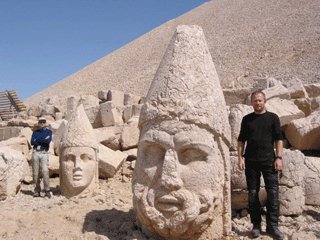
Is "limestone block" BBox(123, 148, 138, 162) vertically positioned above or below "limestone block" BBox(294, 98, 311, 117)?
below

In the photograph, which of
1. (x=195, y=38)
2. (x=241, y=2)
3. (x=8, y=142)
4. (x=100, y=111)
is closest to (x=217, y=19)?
(x=241, y=2)

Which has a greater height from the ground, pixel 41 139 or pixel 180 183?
pixel 41 139

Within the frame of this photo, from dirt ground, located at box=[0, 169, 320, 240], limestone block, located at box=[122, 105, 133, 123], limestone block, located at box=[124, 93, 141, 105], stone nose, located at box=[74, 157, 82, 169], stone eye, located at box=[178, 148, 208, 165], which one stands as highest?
limestone block, located at box=[124, 93, 141, 105]

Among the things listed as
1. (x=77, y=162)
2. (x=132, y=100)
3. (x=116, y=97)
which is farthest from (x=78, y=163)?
(x=116, y=97)

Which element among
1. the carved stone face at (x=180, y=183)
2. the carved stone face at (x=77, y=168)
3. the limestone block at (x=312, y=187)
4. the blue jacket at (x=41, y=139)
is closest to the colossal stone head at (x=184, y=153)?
the carved stone face at (x=180, y=183)

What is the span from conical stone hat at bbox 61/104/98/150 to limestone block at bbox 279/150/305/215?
338 cm

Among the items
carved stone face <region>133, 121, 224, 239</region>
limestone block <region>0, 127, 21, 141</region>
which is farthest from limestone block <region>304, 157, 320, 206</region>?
limestone block <region>0, 127, 21, 141</region>

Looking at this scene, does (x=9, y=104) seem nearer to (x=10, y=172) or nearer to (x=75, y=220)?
(x=10, y=172)

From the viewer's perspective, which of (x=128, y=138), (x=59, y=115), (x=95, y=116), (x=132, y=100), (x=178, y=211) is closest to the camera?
(x=178, y=211)

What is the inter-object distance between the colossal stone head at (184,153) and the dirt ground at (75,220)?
426mm

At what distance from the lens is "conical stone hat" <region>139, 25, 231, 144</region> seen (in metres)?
4.25

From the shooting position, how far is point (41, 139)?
727 centimetres

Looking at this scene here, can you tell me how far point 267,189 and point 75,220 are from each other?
239 cm

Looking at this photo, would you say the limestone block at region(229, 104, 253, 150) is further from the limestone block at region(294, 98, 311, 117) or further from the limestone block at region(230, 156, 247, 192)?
the limestone block at region(294, 98, 311, 117)
